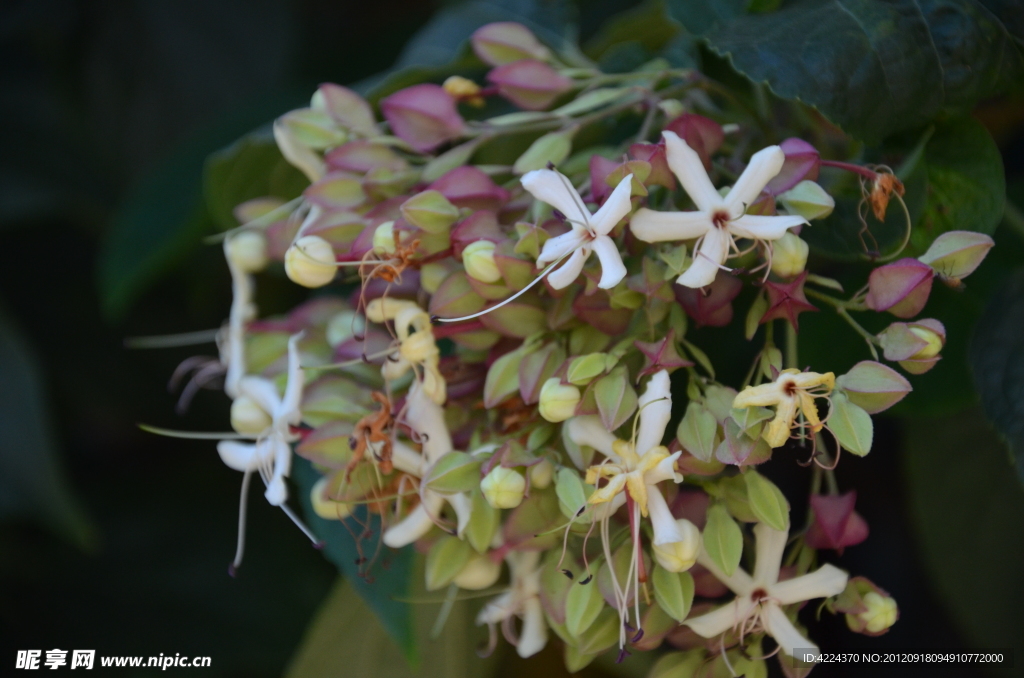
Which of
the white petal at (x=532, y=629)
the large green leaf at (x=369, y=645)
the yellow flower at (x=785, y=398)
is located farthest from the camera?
the large green leaf at (x=369, y=645)

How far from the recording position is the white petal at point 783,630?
0.31m

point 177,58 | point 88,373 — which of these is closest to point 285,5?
point 177,58

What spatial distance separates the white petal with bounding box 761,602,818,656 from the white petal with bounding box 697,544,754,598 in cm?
1

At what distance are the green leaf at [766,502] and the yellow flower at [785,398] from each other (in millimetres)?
36

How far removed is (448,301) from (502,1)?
0.40m

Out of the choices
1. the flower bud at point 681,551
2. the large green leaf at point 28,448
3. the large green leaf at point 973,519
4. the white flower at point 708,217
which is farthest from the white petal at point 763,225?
the large green leaf at point 28,448

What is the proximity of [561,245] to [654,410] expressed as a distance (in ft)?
0.21

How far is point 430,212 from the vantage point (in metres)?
0.30

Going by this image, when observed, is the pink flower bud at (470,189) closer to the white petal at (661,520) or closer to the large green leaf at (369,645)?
the white petal at (661,520)

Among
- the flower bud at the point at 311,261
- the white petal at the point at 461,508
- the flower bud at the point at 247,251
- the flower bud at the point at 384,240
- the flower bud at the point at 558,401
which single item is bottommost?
the white petal at the point at 461,508

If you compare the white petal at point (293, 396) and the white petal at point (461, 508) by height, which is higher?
the white petal at point (293, 396)

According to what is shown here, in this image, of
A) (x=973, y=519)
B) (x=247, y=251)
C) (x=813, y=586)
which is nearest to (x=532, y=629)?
(x=813, y=586)

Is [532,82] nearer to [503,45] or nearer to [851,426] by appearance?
[503,45]

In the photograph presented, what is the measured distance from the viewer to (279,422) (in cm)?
35
